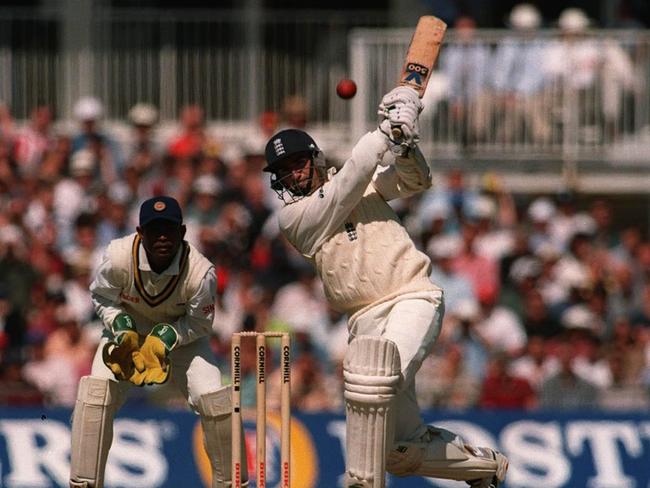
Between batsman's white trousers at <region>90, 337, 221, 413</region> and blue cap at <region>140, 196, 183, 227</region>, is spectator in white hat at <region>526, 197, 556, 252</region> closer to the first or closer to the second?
batsman's white trousers at <region>90, 337, 221, 413</region>

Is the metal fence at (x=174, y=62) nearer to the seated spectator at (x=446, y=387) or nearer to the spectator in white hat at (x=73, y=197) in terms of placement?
the spectator in white hat at (x=73, y=197)

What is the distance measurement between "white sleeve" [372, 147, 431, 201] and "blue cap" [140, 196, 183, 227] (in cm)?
91

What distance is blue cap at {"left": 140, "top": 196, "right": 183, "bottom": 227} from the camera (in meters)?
8.27

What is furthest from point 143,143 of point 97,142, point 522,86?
point 522,86

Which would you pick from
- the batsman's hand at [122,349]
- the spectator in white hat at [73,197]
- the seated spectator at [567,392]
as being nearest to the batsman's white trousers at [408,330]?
the batsman's hand at [122,349]

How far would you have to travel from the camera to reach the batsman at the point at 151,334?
8305 mm

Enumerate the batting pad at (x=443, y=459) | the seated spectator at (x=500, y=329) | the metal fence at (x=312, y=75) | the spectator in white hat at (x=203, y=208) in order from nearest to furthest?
the batting pad at (x=443, y=459)
the seated spectator at (x=500, y=329)
the spectator in white hat at (x=203, y=208)
the metal fence at (x=312, y=75)

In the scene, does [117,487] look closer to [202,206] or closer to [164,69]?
[202,206]

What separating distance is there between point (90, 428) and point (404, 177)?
192cm

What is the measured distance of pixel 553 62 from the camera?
48.8 feet

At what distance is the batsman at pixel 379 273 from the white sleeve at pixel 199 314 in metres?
0.59

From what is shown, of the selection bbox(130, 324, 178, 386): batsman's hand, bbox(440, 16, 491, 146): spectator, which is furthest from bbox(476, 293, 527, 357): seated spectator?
bbox(130, 324, 178, 386): batsman's hand

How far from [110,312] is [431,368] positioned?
4.42 metres

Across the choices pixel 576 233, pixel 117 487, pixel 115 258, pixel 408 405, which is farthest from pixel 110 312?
pixel 576 233
